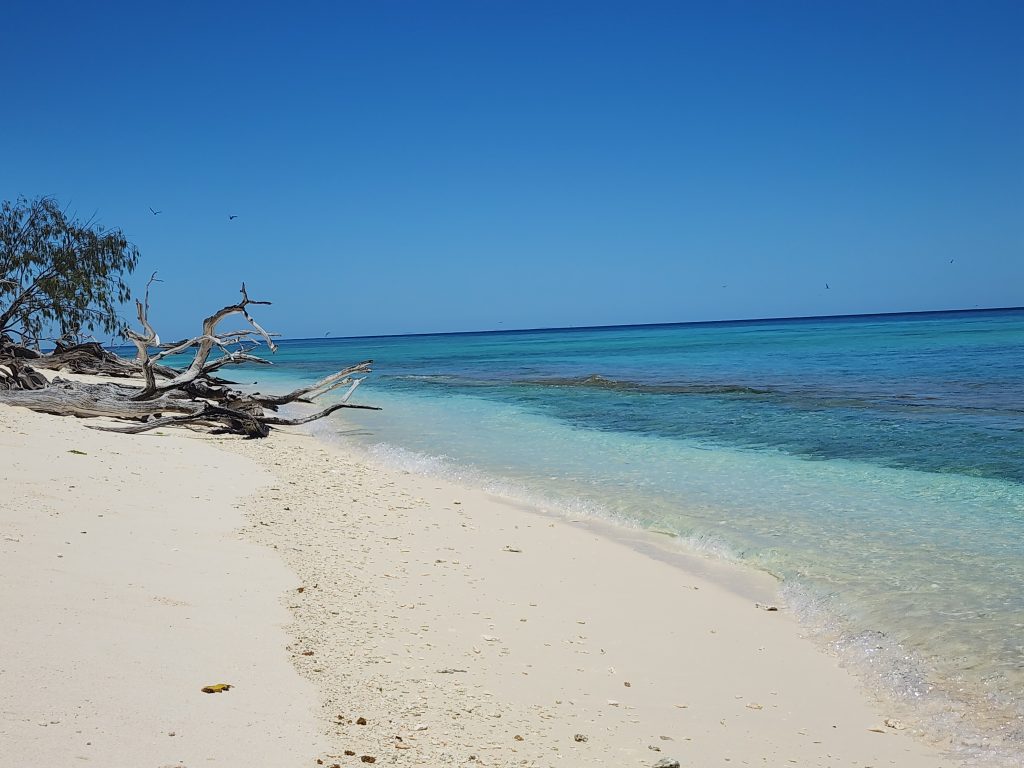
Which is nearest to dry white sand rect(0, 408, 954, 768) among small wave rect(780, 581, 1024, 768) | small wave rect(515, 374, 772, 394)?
small wave rect(780, 581, 1024, 768)

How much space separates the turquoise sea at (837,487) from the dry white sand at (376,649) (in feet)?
1.59

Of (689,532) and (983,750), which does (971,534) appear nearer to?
(689,532)

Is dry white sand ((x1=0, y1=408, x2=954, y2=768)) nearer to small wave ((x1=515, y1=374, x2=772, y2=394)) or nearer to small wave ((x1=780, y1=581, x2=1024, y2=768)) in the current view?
small wave ((x1=780, y1=581, x2=1024, y2=768))

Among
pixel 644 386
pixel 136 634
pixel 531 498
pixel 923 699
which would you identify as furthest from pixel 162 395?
pixel 644 386

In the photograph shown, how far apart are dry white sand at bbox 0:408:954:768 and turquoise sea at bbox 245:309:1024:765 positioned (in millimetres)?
486

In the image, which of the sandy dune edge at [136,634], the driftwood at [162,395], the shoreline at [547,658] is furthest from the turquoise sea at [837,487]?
the sandy dune edge at [136,634]

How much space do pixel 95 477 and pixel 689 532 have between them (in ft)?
17.9

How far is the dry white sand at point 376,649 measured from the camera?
2812 mm

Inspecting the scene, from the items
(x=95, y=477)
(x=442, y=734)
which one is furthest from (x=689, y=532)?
(x=95, y=477)

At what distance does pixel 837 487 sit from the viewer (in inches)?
349

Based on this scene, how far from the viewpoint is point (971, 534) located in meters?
6.84

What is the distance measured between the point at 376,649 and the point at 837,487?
6.76 metres

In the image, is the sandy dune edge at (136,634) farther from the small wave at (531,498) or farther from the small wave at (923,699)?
the small wave at (531,498)

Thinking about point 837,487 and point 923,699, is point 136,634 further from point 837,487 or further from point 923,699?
point 837,487
